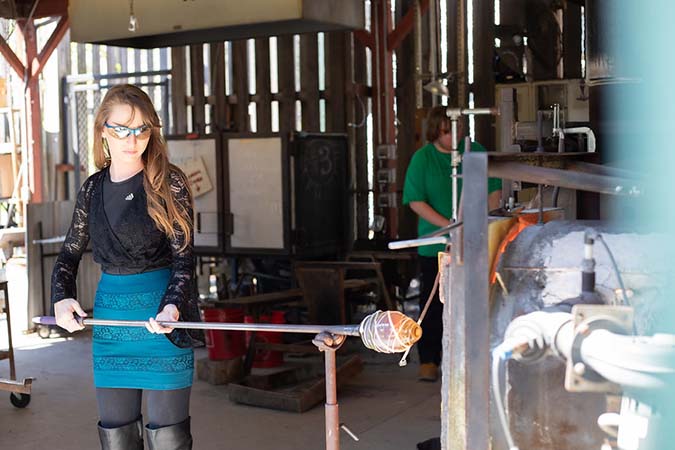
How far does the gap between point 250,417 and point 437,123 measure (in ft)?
6.76

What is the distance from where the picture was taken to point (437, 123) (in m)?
5.81

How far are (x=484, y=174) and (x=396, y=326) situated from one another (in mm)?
542

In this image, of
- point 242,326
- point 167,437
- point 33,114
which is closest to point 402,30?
point 33,114

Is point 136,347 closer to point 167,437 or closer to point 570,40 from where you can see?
point 167,437

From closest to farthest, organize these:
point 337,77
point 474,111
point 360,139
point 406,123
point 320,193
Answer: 1. point 474,111
2. point 320,193
3. point 406,123
4. point 337,77
5. point 360,139

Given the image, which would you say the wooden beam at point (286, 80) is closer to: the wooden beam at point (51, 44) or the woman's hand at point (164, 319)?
the wooden beam at point (51, 44)

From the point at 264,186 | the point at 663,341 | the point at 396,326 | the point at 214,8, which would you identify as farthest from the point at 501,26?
the point at 663,341

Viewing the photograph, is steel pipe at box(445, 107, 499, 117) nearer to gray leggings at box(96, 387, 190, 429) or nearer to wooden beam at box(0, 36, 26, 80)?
gray leggings at box(96, 387, 190, 429)

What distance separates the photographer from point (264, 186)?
7.88m

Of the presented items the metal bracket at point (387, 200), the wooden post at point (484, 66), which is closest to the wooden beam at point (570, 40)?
the wooden post at point (484, 66)

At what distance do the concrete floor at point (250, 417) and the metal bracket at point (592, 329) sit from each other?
3096 mm

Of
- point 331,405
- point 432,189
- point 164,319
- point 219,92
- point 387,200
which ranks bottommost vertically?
point 331,405

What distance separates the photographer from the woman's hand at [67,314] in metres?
3.13

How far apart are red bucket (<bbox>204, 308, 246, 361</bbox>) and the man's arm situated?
1510mm
